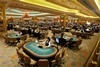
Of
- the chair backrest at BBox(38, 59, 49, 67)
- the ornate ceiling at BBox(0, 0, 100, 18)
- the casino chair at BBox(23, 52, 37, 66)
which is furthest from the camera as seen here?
the ornate ceiling at BBox(0, 0, 100, 18)

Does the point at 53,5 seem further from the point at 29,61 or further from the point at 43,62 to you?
the point at 43,62

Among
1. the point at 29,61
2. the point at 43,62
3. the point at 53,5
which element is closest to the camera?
the point at 43,62

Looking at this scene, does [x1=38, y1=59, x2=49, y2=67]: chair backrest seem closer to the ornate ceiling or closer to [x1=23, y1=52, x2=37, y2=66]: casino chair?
[x1=23, y1=52, x2=37, y2=66]: casino chair

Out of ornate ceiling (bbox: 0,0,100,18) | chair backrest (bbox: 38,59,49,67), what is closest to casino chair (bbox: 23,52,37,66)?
chair backrest (bbox: 38,59,49,67)

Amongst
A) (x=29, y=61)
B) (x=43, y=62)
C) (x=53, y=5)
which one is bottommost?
(x=29, y=61)

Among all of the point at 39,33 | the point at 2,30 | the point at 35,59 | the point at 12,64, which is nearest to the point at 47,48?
the point at 35,59

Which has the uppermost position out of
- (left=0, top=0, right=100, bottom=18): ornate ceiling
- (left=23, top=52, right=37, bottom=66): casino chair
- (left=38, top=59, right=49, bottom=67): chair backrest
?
(left=0, top=0, right=100, bottom=18): ornate ceiling

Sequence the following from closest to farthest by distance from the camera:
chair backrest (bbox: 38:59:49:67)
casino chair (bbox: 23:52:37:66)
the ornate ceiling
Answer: chair backrest (bbox: 38:59:49:67) → casino chair (bbox: 23:52:37:66) → the ornate ceiling

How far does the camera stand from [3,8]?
32.9 feet

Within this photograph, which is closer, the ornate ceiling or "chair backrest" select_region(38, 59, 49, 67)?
"chair backrest" select_region(38, 59, 49, 67)

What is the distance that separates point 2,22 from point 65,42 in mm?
6483

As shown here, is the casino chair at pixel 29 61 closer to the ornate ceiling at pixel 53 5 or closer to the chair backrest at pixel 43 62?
the chair backrest at pixel 43 62

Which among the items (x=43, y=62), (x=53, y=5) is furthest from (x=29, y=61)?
(x=53, y=5)

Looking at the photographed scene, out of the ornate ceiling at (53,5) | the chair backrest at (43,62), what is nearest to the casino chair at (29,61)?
the chair backrest at (43,62)
